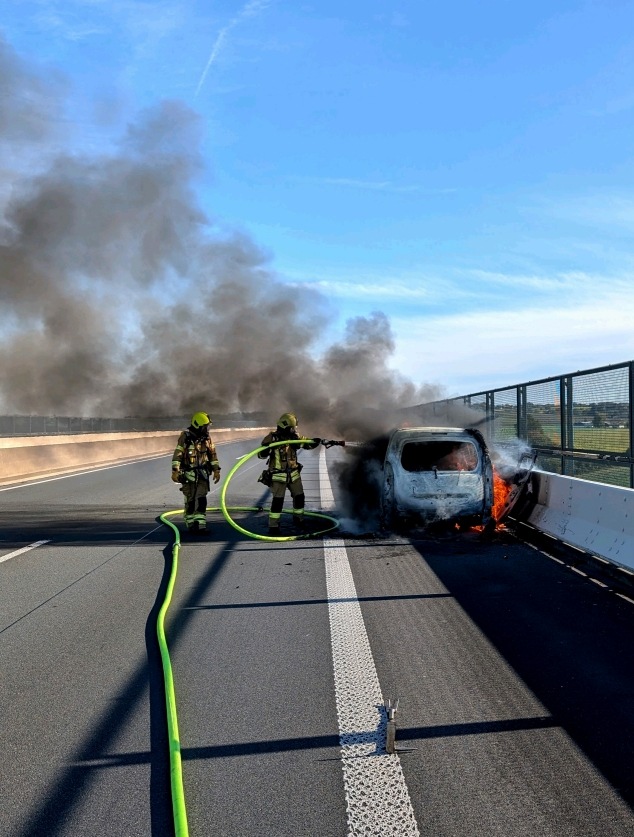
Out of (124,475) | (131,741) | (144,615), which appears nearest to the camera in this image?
(131,741)

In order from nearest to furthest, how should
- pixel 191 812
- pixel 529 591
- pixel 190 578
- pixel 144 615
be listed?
pixel 191 812 < pixel 144 615 < pixel 529 591 < pixel 190 578

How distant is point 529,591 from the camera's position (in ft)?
22.1

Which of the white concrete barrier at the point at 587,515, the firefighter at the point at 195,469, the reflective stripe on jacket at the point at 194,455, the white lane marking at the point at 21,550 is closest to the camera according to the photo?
the white concrete barrier at the point at 587,515

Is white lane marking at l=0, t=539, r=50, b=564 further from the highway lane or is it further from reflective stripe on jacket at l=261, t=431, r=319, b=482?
reflective stripe on jacket at l=261, t=431, r=319, b=482

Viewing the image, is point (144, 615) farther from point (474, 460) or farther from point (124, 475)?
A: point (124, 475)

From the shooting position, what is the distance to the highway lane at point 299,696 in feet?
9.95

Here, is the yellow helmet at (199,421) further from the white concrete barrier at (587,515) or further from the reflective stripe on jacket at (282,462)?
the white concrete barrier at (587,515)

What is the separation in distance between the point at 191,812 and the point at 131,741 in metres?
0.78

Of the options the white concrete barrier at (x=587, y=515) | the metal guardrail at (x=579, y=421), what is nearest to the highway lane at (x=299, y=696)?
the white concrete barrier at (x=587, y=515)

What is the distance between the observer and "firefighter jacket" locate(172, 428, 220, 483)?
405 inches

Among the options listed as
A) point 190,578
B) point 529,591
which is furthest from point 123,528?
point 529,591

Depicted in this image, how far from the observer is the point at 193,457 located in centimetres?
1047

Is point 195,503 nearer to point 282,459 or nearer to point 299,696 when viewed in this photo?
point 282,459

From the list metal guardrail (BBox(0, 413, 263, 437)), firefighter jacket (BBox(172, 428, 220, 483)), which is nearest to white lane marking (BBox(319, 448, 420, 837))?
A: firefighter jacket (BBox(172, 428, 220, 483))
